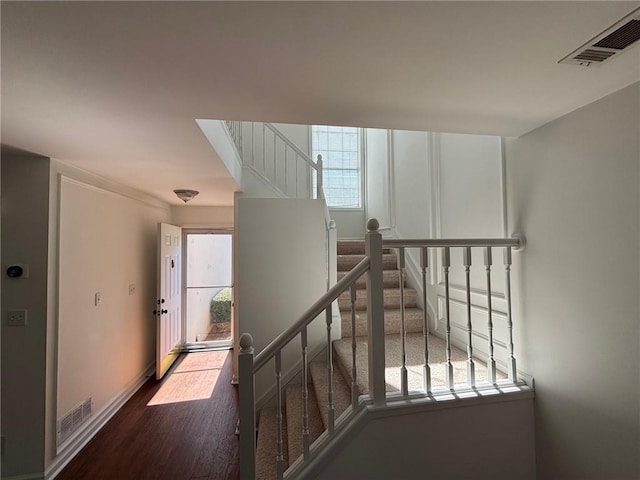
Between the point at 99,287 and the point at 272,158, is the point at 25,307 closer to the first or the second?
the point at 99,287

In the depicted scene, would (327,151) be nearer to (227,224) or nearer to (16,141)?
(227,224)

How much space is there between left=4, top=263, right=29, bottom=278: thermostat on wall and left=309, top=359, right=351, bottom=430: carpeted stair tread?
2.21m

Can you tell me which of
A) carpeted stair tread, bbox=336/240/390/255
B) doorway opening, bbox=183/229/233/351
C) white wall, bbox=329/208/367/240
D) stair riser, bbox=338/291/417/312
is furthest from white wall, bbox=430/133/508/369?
doorway opening, bbox=183/229/233/351

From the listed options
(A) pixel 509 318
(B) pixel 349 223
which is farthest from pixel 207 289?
(A) pixel 509 318

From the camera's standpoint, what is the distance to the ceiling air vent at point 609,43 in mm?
907

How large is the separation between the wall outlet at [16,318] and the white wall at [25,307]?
27mm

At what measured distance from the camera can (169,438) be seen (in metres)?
2.55

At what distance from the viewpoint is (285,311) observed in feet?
9.16

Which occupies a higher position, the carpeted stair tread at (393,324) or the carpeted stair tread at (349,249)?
the carpeted stair tread at (349,249)

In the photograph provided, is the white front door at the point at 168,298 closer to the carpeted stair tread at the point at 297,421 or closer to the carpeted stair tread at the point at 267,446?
the carpeted stair tread at the point at 267,446

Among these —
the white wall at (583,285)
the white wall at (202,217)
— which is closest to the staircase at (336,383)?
the white wall at (583,285)

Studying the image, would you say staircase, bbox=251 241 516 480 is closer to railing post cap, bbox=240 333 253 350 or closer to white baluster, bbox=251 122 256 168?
railing post cap, bbox=240 333 253 350

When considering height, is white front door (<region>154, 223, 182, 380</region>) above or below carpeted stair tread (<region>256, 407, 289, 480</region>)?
above

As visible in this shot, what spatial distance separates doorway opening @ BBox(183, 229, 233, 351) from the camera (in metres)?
4.88
